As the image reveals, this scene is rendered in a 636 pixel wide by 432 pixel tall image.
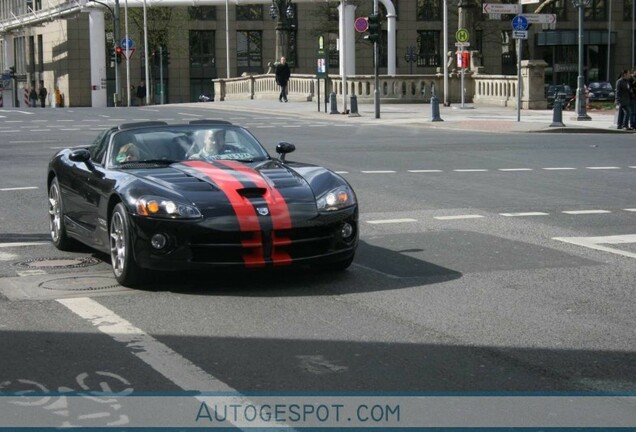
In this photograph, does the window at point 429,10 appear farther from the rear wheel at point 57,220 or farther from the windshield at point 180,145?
the windshield at point 180,145

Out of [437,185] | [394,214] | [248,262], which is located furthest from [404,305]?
[437,185]

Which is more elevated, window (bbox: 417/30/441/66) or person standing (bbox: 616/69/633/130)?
window (bbox: 417/30/441/66)

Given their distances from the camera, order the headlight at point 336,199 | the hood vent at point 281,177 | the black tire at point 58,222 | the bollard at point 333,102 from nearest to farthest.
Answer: the headlight at point 336,199 < the hood vent at point 281,177 < the black tire at point 58,222 < the bollard at point 333,102

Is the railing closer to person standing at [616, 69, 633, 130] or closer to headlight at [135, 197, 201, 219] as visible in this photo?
person standing at [616, 69, 633, 130]

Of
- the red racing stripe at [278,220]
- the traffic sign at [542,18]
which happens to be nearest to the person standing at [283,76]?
the traffic sign at [542,18]

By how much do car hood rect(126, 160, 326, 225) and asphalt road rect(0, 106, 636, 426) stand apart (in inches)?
25.0

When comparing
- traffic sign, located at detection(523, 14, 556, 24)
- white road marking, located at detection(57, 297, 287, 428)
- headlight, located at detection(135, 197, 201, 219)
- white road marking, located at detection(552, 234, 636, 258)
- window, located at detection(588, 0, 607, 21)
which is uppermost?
window, located at detection(588, 0, 607, 21)

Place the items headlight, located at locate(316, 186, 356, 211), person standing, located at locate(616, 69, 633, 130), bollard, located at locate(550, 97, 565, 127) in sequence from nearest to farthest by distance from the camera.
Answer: headlight, located at locate(316, 186, 356, 211) → person standing, located at locate(616, 69, 633, 130) → bollard, located at locate(550, 97, 565, 127)

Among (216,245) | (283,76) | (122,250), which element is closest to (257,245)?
(216,245)

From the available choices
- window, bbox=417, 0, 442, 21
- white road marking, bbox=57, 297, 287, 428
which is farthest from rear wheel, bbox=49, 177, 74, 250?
window, bbox=417, 0, 442, 21

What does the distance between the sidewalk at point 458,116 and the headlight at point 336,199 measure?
2427 cm

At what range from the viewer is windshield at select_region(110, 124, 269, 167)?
10.6m

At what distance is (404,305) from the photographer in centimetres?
858

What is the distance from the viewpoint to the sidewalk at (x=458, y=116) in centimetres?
3462
